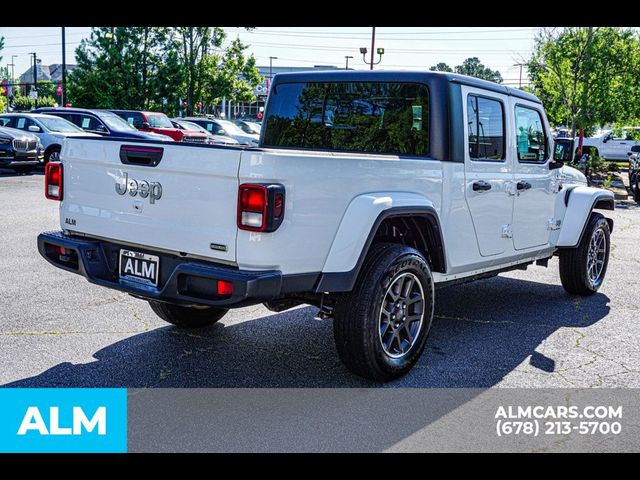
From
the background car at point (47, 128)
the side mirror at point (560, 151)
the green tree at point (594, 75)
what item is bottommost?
the side mirror at point (560, 151)

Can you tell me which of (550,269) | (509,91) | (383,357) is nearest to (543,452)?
(383,357)

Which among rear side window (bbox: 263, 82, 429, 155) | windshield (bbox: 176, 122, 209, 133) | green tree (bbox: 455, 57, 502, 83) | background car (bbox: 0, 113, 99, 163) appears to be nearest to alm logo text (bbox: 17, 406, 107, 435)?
rear side window (bbox: 263, 82, 429, 155)

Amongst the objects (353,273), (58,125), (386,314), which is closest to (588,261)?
(386,314)

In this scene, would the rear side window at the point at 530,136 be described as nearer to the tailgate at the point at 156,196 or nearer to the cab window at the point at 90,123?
the tailgate at the point at 156,196

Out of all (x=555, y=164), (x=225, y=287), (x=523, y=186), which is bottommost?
(x=225, y=287)

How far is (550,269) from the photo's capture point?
8.47m

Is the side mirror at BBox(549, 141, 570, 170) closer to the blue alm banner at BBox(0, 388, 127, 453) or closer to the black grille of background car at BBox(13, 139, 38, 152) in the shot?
the blue alm banner at BBox(0, 388, 127, 453)

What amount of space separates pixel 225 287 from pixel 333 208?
76 centimetres

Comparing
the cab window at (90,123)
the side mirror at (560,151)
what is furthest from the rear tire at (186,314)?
the cab window at (90,123)

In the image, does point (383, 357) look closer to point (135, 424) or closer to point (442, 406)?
point (442, 406)

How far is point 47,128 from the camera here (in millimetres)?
19406

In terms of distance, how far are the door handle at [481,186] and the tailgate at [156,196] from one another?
209 centimetres

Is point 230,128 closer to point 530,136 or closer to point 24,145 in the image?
point 24,145

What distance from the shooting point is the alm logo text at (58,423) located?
3746 millimetres
